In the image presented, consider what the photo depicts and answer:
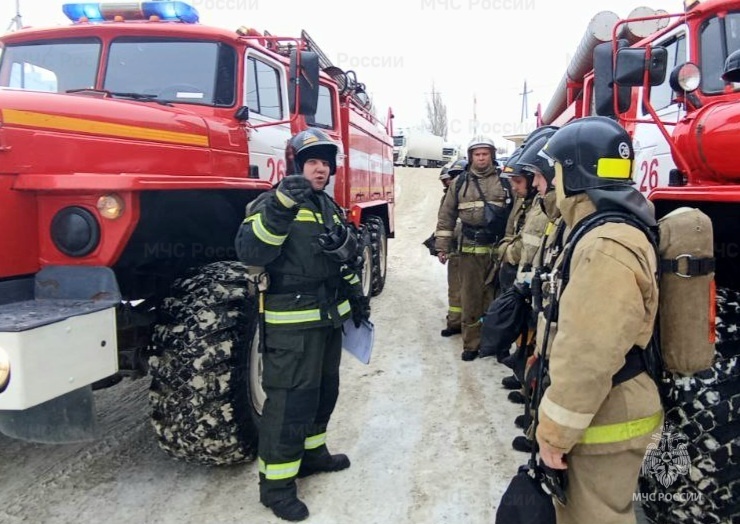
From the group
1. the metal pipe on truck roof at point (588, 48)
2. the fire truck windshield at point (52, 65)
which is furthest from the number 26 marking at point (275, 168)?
the metal pipe on truck roof at point (588, 48)

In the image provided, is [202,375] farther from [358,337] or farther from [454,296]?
[454,296]

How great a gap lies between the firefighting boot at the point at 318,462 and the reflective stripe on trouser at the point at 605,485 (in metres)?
1.73

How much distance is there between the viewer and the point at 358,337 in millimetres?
3656

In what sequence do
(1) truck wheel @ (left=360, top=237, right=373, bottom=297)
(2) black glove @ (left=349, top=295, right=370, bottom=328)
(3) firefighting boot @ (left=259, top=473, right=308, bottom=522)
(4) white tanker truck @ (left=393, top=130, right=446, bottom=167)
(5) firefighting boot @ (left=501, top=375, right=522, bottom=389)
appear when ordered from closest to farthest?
1. (3) firefighting boot @ (left=259, top=473, right=308, bottom=522)
2. (2) black glove @ (left=349, top=295, right=370, bottom=328)
3. (5) firefighting boot @ (left=501, top=375, right=522, bottom=389)
4. (1) truck wheel @ (left=360, top=237, right=373, bottom=297)
5. (4) white tanker truck @ (left=393, top=130, right=446, bottom=167)

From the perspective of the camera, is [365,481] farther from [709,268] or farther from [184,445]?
[709,268]

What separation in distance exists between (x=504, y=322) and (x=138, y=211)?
5.90 feet

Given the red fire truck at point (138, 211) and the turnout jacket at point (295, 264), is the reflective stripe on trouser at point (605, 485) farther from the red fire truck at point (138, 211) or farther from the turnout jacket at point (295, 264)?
the red fire truck at point (138, 211)

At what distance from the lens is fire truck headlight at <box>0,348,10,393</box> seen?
2170 mm

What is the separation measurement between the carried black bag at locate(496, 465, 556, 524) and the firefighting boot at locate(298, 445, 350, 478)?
1509mm

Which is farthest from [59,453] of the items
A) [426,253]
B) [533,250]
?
[426,253]

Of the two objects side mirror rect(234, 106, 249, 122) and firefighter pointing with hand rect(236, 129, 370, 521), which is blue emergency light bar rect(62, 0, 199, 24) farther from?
firefighter pointing with hand rect(236, 129, 370, 521)

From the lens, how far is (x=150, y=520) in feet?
9.80

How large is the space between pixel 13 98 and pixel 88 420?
150cm

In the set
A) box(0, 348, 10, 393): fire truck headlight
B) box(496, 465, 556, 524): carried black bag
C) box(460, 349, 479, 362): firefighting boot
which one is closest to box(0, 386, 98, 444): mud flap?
box(0, 348, 10, 393): fire truck headlight
